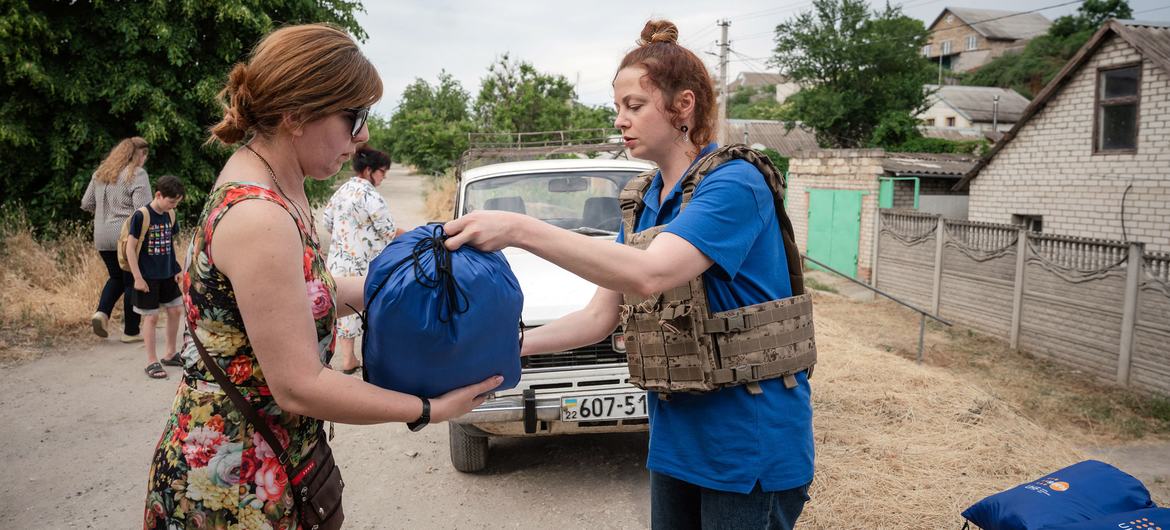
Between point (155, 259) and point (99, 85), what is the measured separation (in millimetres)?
6201

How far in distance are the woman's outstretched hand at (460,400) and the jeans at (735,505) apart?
2.13 feet

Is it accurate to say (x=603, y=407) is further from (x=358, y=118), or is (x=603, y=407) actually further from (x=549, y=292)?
(x=358, y=118)

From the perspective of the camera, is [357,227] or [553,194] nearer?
[553,194]

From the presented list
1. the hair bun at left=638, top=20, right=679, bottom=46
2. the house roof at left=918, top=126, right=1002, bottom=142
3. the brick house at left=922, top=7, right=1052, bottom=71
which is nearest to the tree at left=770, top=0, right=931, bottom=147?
the house roof at left=918, top=126, right=1002, bottom=142

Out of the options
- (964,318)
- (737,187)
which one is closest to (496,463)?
(737,187)

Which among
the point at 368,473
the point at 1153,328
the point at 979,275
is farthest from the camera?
the point at 979,275

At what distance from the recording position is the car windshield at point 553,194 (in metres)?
5.98

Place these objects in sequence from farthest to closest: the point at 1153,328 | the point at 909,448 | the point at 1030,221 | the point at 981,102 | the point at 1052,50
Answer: the point at 1052,50 → the point at 981,102 → the point at 1030,221 → the point at 1153,328 → the point at 909,448

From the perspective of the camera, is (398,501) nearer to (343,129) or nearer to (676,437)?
(676,437)

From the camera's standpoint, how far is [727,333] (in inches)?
76.8

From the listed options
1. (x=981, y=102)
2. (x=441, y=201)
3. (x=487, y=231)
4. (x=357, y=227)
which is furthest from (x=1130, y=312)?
(x=981, y=102)

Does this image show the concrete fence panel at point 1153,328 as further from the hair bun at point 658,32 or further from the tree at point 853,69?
the tree at point 853,69

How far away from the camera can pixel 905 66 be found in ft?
122

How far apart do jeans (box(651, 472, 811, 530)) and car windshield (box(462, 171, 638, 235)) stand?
390 cm
